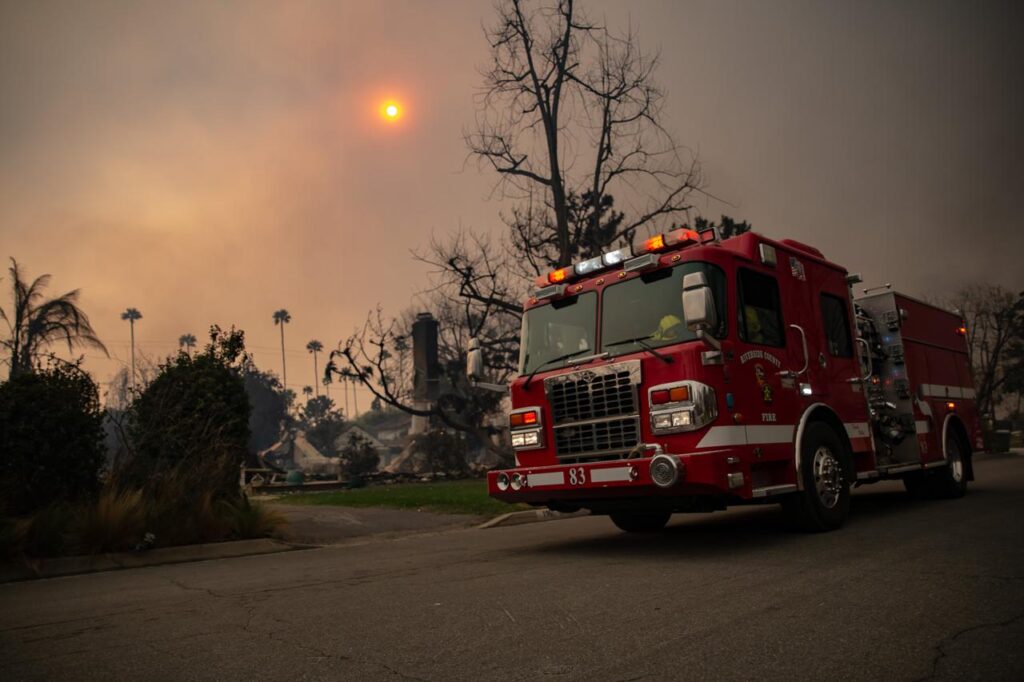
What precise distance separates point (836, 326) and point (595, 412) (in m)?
3.53

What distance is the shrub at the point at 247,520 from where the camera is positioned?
9.82 m

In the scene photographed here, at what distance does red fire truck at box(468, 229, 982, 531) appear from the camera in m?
6.97

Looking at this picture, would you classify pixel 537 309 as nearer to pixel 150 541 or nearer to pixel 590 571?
pixel 590 571

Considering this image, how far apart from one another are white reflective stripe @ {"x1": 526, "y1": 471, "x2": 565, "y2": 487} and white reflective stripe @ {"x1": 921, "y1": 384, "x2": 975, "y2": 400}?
6.18 meters

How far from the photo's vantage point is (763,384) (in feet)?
24.7

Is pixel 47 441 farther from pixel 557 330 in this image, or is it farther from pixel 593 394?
pixel 593 394

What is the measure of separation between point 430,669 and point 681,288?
4756mm

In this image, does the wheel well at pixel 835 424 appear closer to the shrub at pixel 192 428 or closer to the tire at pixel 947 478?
the tire at pixel 947 478

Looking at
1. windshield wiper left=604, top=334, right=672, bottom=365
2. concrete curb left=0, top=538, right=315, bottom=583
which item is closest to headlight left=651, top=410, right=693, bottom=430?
windshield wiper left=604, top=334, right=672, bottom=365

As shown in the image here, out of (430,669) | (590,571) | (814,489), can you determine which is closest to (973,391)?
(814,489)

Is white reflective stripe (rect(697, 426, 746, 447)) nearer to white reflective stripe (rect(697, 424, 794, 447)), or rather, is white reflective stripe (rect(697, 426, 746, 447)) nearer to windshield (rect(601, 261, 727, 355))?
white reflective stripe (rect(697, 424, 794, 447))

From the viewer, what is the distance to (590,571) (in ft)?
21.2

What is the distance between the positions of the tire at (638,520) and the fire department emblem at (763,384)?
2.67 m

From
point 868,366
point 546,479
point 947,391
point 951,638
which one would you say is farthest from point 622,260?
point 947,391
